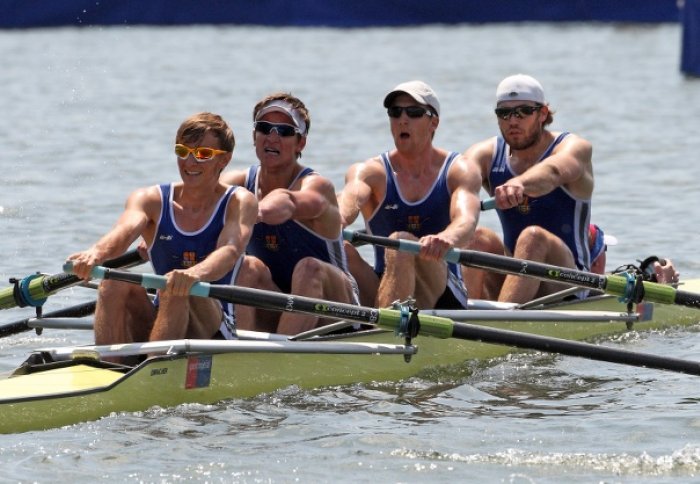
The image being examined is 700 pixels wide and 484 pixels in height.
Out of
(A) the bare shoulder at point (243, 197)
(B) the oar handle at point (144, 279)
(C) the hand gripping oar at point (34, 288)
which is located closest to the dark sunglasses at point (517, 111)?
(A) the bare shoulder at point (243, 197)

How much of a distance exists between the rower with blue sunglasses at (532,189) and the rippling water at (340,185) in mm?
728

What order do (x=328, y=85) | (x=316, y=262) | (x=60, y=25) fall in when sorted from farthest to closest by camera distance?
1. (x=60, y=25)
2. (x=328, y=85)
3. (x=316, y=262)

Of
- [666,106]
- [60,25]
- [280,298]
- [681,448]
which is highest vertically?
[60,25]

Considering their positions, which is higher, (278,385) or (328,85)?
(328,85)

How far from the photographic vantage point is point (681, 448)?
7.83m

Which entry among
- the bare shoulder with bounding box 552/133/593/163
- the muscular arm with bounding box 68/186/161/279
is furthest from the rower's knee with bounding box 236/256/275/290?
the bare shoulder with bounding box 552/133/593/163

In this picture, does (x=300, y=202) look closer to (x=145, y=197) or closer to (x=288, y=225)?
(x=288, y=225)

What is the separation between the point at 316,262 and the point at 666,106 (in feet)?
62.1

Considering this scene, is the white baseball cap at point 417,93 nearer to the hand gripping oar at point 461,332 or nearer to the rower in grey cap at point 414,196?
the rower in grey cap at point 414,196

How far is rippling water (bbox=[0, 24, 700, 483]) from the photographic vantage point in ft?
25.0

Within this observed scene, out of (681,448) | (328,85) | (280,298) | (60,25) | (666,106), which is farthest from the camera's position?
(60,25)

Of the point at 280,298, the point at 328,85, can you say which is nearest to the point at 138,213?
the point at 280,298

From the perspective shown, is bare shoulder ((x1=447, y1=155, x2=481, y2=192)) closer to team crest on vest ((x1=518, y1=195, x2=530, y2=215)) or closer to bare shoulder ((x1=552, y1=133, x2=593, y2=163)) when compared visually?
team crest on vest ((x1=518, y1=195, x2=530, y2=215))

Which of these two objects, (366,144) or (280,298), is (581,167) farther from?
(366,144)
